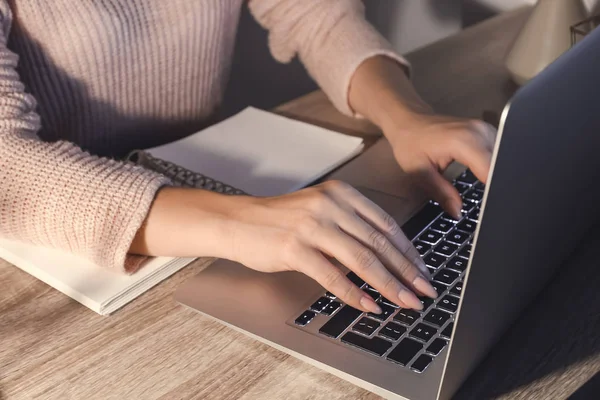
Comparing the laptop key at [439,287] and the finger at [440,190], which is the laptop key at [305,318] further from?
the finger at [440,190]

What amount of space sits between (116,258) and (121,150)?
0.41m

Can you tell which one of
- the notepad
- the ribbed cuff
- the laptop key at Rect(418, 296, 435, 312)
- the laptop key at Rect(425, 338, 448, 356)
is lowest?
the laptop key at Rect(425, 338, 448, 356)

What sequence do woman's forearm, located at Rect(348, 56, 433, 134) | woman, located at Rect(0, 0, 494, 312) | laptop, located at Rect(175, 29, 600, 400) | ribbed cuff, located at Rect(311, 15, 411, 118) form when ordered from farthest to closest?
ribbed cuff, located at Rect(311, 15, 411, 118)
woman's forearm, located at Rect(348, 56, 433, 134)
woman, located at Rect(0, 0, 494, 312)
laptop, located at Rect(175, 29, 600, 400)

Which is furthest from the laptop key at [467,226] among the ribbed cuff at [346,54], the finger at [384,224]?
the ribbed cuff at [346,54]

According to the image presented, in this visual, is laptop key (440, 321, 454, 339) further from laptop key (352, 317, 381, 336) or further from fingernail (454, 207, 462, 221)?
fingernail (454, 207, 462, 221)

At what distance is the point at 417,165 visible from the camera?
845 mm

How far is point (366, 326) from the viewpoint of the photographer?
0.61 m

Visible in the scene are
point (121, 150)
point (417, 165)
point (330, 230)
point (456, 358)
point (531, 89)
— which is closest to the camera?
point (531, 89)

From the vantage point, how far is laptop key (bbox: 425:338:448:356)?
579mm

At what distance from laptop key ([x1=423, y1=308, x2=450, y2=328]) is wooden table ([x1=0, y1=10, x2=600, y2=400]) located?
2.0 inches

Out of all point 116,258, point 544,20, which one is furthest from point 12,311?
point 544,20

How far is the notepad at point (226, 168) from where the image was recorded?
2.23 feet

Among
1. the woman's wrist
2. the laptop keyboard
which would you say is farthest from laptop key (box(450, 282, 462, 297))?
the woman's wrist

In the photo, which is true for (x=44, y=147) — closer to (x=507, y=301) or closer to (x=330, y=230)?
(x=330, y=230)
